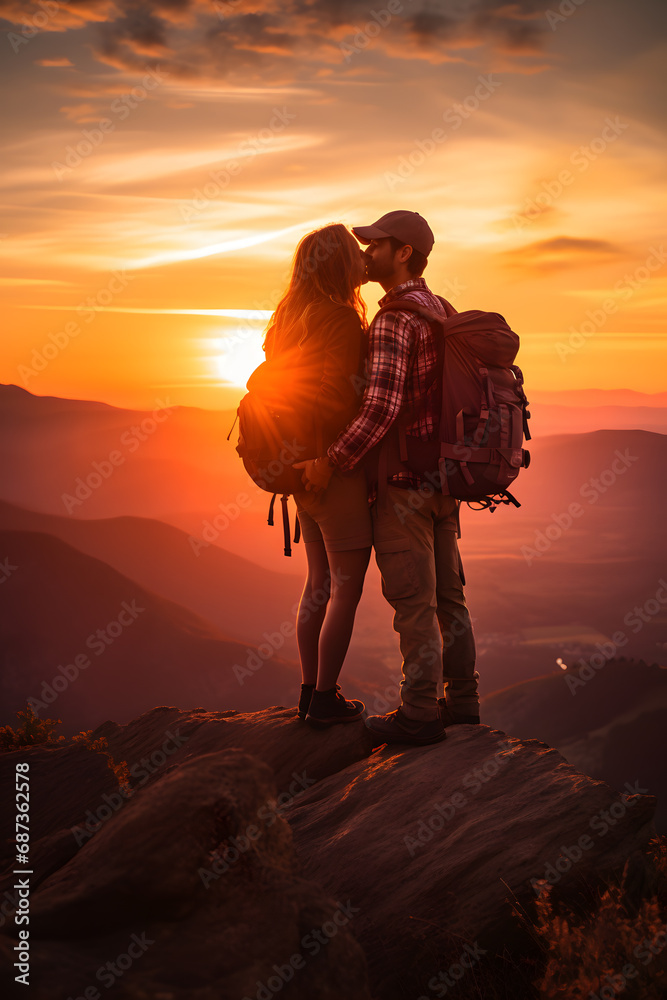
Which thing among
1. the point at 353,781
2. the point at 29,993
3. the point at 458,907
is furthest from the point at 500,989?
the point at 29,993

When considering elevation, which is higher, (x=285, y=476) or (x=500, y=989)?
(x=285, y=476)

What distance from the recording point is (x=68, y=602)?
83.2 metres

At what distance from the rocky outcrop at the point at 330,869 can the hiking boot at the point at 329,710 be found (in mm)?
175

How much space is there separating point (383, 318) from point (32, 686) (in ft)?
249

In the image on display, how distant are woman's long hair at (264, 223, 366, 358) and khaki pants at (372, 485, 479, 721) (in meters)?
1.07

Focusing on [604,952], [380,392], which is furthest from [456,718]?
[380,392]

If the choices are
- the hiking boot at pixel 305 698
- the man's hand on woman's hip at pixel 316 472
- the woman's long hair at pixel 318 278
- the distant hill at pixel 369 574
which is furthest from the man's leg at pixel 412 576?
the distant hill at pixel 369 574

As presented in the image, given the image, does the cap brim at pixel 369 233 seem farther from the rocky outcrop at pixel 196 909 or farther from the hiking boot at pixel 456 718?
the hiking boot at pixel 456 718

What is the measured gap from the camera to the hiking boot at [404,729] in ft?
13.9

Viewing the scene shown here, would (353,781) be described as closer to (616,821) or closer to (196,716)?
(616,821)

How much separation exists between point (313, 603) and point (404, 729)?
3.23 ft

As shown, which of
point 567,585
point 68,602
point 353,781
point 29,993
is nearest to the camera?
point 29,993

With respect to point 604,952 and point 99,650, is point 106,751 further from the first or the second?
point 99,650

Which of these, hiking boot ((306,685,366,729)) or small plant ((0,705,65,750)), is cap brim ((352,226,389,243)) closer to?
hiking boot ((306,685,366,729))
